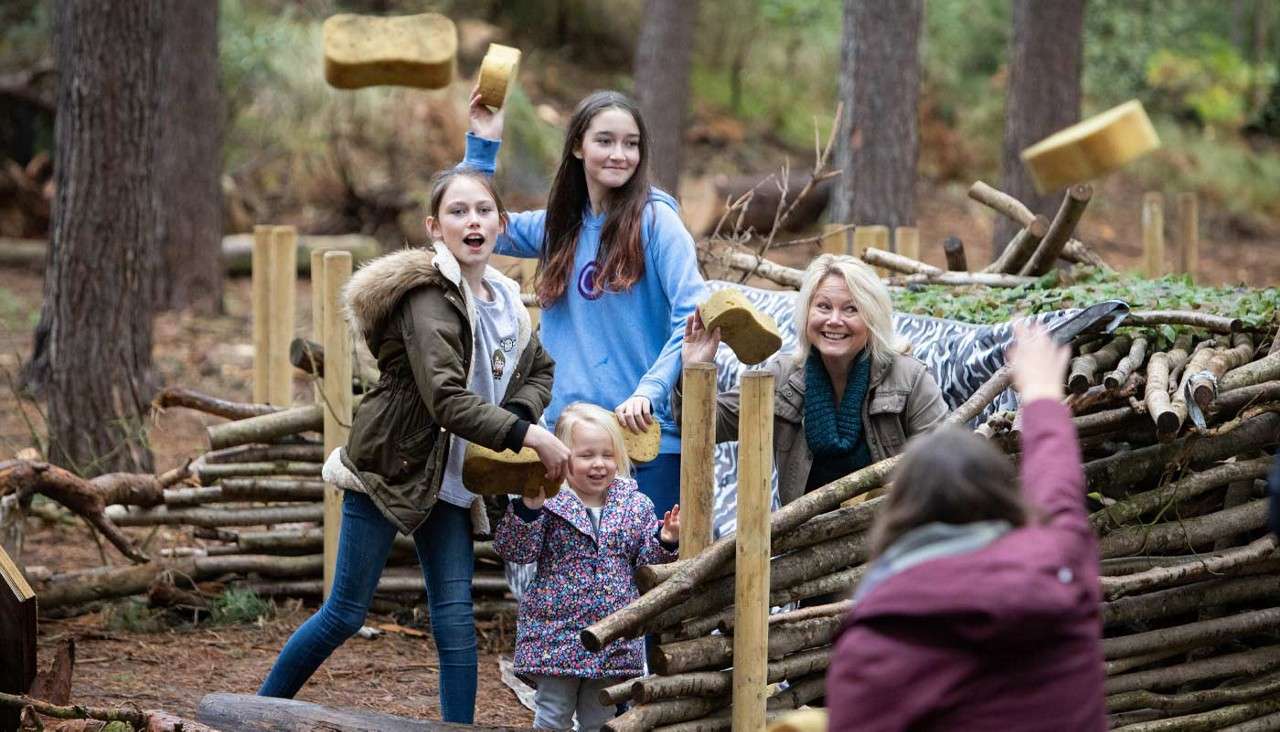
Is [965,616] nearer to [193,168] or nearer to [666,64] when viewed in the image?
[193,168]

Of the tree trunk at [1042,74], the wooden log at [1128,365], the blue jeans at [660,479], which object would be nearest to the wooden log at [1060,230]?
the wooden log at [1128,365]

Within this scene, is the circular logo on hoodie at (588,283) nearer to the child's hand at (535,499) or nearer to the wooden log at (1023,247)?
the child's hand at (535,499)

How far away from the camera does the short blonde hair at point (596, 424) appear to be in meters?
4.05

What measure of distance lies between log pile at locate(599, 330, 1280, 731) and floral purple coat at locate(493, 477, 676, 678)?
0.30 meters

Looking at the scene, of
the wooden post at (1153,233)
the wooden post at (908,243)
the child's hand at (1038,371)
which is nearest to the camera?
the child's hand at (1038,371)

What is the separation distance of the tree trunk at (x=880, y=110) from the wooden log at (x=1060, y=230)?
3.08 metres

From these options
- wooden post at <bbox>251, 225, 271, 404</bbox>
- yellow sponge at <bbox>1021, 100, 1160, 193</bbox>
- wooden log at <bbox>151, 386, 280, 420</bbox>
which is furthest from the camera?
wooden post at <bbox>251, 225, 271, 404</bbox>

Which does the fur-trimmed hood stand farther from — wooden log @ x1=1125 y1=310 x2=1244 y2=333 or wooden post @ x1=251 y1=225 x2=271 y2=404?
wooden post @ x1=251 y1=225 x2=271 y2=404

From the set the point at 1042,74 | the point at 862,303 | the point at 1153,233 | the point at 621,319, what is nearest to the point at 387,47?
the point at 621,319

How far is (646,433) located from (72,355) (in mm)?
4129

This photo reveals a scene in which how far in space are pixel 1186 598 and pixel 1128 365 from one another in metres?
0.84

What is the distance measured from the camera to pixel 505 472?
3951mm

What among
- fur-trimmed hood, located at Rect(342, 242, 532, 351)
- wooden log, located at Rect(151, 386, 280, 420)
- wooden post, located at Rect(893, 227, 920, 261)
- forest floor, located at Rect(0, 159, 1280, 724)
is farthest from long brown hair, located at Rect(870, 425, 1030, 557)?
wooden post, located at Rect(893, 227, 920, 261)

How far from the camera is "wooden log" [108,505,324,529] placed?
20.0 feet
